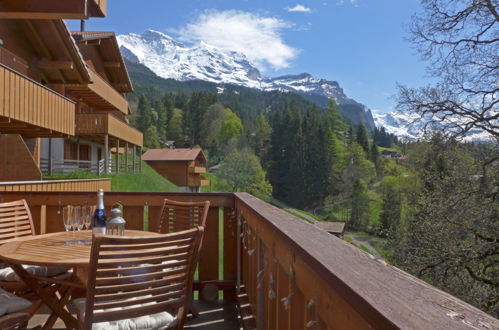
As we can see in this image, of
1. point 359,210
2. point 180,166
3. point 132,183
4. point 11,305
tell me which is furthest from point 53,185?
point 359,210

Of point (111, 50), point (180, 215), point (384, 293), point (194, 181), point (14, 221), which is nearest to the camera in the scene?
point (384, 293)

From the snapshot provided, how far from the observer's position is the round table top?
8.13ft

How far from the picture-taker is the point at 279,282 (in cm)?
197

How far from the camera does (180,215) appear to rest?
409 cm

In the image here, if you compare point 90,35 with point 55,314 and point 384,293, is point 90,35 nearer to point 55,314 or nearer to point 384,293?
point 55,314

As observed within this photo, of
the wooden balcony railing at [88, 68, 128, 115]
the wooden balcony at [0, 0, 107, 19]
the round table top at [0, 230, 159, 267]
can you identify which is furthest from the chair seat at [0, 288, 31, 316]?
the wooden balcony railing at [88, 68, 128, 115]

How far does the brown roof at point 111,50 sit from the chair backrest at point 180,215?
17755 millimetres

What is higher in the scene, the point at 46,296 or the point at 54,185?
the point at 54,185

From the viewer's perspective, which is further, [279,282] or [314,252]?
[279,282]

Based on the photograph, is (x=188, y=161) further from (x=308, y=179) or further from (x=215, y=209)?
(x=215, y=209)

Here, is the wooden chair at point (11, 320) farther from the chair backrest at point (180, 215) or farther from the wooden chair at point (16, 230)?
the chair backrest at point (180, 215)

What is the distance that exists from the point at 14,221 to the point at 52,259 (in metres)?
1.60

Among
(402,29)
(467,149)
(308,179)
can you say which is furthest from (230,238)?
(308,179)

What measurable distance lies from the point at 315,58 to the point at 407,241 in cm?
12171
